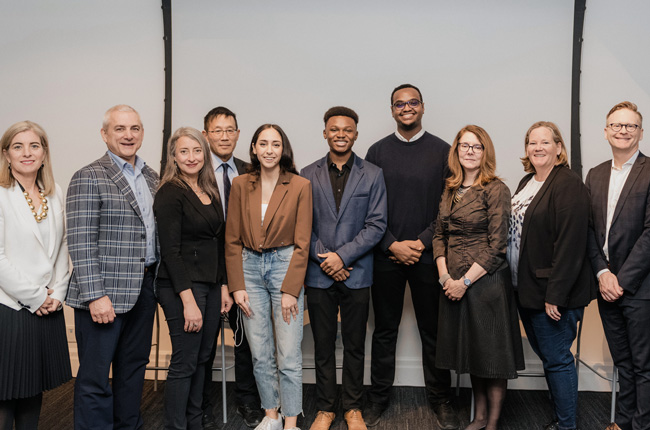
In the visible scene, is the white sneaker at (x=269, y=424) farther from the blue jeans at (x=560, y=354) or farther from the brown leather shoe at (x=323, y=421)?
the blue jeans at (x=560, y=354)

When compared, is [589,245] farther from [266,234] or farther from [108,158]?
[108,158]

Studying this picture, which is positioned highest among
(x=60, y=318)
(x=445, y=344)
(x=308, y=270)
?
(x=308, y=270)

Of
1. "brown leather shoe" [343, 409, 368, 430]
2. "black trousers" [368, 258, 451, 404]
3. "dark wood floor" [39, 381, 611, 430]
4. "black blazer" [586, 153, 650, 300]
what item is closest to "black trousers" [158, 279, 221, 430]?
"dark wood floor" [39, 381, 611, 430]

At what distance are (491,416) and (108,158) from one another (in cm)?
238

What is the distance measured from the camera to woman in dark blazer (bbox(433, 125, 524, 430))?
2617 mm

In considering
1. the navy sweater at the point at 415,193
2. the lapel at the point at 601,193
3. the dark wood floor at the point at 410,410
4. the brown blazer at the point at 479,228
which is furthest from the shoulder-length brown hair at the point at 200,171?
the lapel at the point at 601,193

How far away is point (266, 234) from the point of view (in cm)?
269

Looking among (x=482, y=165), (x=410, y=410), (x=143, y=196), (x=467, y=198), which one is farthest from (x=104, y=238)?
(x=410, y=410)

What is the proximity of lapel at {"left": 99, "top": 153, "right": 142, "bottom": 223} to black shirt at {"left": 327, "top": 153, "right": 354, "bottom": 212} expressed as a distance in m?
1.05

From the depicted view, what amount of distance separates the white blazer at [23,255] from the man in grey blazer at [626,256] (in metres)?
2.72

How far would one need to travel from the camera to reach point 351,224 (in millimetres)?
2852

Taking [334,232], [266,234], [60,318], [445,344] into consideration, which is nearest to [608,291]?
[445,344]

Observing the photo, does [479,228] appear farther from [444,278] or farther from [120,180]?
[120,180]

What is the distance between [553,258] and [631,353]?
677 mm
